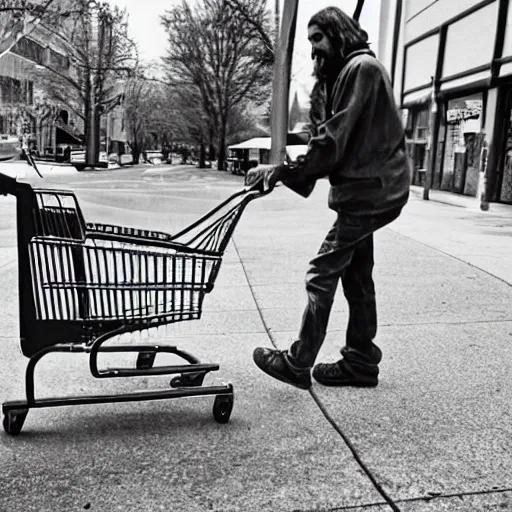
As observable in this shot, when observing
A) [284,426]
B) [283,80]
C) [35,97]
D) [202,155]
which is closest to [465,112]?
[283,80]

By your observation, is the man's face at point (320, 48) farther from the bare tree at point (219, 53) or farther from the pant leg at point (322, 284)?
the bare tree at point (219, 53)

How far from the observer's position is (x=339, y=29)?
9.51 ft

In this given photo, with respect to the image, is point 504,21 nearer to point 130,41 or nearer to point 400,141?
point 130,41

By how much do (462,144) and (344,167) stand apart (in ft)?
52.5

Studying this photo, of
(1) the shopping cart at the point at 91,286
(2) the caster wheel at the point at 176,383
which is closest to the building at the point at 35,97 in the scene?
(2) the caster wheel at the point at 176,383

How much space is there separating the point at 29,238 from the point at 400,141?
175cm

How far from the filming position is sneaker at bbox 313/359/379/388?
132 inches

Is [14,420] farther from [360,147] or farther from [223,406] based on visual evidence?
[360,147]

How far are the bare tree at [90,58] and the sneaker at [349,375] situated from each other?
700cm

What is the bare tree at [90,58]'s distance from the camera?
916 centimetres

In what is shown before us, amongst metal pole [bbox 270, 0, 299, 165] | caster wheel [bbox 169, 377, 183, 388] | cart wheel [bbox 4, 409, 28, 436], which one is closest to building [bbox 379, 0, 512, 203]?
metal pole [bbox 270, 0, 299, 165]

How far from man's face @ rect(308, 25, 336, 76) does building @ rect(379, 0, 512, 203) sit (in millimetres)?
10730

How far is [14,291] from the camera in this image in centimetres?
551

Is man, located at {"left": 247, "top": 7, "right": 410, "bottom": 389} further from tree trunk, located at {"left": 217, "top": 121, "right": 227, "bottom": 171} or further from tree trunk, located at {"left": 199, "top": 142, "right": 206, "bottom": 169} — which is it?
tree trunk, located at {"left": 217, "top": 121, "right": 227, "bottom": 171}
